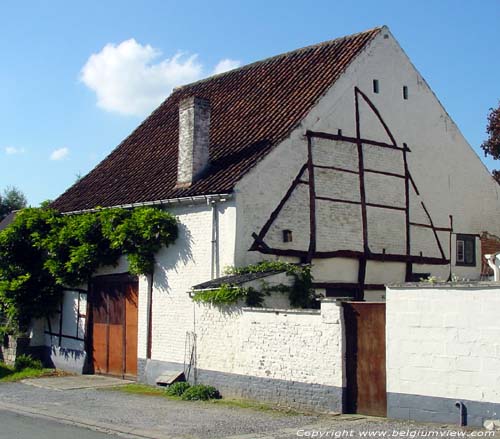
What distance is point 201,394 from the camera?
16.0 metres

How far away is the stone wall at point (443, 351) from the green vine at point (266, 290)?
373 cm

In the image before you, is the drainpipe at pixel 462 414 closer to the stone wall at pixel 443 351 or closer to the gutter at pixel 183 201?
the stone wall at pixel 443 351

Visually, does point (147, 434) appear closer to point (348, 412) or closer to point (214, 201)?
point (348, 412)

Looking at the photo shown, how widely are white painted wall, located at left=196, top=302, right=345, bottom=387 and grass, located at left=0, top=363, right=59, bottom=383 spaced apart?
5.96 m

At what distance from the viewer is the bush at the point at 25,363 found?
21.3 meters

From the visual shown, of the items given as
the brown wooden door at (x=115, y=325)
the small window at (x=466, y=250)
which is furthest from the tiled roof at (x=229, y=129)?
the small window at (x=466, y=250)

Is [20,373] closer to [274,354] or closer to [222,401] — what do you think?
[222,401]

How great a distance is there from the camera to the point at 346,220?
19.9 m

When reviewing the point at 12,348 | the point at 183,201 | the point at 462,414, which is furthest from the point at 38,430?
the point at 12,348

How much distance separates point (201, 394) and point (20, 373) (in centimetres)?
710

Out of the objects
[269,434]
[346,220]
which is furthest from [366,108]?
[269,434]

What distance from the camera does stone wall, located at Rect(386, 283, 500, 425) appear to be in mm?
11578

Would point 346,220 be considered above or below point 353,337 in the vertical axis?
above

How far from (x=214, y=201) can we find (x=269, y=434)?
7054mm
